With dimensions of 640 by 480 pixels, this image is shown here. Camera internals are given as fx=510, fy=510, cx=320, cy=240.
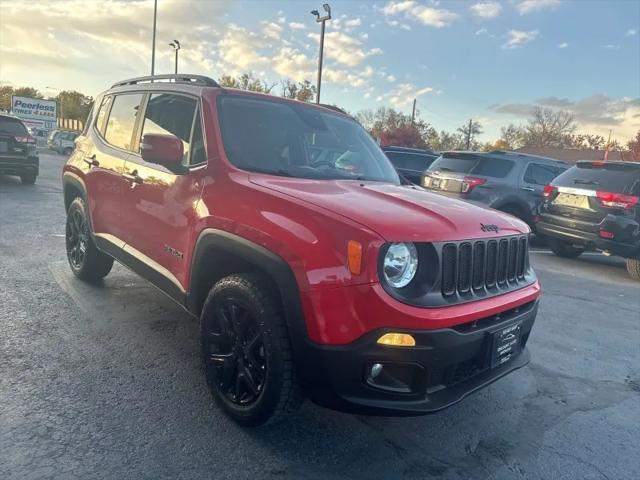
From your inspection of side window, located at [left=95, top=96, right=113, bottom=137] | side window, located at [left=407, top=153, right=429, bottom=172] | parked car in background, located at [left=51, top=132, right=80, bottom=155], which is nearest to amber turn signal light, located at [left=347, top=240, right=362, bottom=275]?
side window, located at [left=95, top=96, right=113, bottom=137]

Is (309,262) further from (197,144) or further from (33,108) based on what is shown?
(33,108)

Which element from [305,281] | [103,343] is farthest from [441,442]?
[103,343]

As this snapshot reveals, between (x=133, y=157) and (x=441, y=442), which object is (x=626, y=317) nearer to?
(x=441, y=442)

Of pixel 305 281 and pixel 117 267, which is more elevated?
pixel 305 281

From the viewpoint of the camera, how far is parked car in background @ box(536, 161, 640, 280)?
7.43m

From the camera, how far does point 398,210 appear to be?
2.73m

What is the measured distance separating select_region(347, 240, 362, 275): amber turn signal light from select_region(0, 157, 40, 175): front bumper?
42.6 feet

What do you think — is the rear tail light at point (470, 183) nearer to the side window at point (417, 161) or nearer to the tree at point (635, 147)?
the side window at point (417, 161)

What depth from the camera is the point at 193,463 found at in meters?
2.53

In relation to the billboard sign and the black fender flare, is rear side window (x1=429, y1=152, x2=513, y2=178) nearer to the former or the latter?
the black fender flare

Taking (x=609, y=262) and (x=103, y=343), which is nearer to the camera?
(x=103, y=343)

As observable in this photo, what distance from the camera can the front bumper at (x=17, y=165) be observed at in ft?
41.2

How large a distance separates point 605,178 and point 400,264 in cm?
678

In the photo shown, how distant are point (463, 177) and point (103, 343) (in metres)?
7.51
